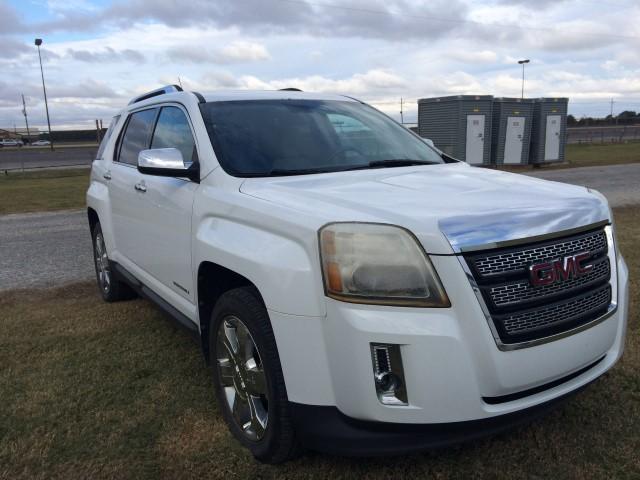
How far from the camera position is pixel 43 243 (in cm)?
849

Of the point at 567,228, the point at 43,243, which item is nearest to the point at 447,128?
the point at 43,243

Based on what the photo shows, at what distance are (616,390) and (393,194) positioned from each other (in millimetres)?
1855

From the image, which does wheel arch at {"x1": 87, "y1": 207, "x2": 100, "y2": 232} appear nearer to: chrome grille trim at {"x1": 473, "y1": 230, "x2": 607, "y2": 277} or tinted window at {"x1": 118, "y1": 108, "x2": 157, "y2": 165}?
tinted window at {"x1": 118, "y1": 108, "x2": 157, "y2": 165}

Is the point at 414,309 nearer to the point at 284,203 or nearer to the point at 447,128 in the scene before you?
the point at 284,203

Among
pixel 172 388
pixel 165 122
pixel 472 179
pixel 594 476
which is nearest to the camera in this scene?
pixel 594 476

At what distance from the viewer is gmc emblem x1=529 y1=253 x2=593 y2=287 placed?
221 centimetres

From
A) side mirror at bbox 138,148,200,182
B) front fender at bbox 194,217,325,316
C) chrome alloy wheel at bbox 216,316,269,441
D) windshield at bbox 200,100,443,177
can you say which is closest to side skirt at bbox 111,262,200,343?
chrome alloy wheel at bbox 216,316,269,441

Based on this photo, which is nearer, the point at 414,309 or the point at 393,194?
the point at 414,309

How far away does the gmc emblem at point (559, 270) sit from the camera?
221cm

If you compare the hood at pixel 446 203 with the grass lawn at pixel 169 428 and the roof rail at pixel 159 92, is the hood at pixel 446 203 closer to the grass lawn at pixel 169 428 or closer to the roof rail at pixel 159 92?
the grass lawn at pixel 169 428

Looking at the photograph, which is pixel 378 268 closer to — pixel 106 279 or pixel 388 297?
pixel 388 297

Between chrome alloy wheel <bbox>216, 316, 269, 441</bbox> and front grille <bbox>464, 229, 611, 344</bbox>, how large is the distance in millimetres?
1026

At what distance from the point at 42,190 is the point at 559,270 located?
1673 centimetres

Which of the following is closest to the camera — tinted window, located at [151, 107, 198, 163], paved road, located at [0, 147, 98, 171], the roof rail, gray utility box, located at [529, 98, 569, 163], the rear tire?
tinted window, located at [151, 107, 198, 163]
